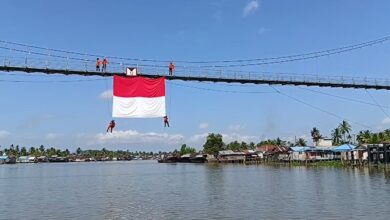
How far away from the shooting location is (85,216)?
2406 centimetres

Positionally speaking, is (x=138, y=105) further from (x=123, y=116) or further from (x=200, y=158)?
(x=200, y=158)

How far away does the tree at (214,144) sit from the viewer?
14554cm

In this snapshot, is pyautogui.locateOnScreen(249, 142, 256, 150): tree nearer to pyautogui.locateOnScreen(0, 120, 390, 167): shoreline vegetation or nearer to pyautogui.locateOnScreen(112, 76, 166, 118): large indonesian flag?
pyautogui.locateOnScreen(0, 120, 390, 167): shoreline vegetation

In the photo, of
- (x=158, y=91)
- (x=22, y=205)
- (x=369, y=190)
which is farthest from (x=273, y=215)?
(x=22, y=205)

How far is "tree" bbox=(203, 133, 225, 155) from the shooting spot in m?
146

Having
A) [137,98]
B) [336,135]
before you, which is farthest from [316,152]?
[137,98]

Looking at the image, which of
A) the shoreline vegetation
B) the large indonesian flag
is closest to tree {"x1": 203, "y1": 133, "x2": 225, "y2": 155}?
the shoreline vegetation

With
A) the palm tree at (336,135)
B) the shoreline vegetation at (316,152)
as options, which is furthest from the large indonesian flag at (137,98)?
the palm tree at (336,135)

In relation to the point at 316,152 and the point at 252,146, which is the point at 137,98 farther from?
the point at 252,146

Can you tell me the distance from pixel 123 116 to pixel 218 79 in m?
7.92

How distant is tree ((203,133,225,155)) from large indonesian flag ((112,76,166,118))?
120 m

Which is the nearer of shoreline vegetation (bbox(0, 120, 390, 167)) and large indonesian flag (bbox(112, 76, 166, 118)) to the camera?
large indonesian flag (bbox(112, 76, 166, 118))

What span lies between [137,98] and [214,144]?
400 feet

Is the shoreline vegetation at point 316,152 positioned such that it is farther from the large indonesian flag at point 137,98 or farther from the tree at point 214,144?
the large indonesian flag at point 137,98
